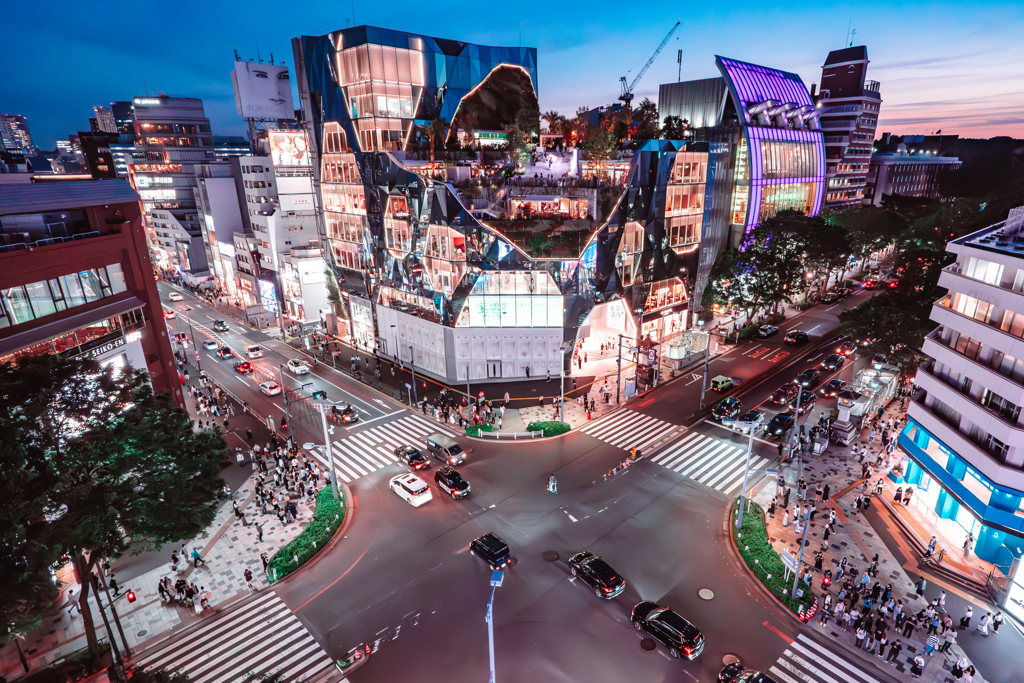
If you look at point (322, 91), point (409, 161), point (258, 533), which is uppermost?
point (322, 91)

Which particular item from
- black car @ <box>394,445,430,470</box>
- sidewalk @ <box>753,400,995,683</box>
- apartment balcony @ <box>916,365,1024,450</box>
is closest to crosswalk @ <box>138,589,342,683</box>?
black car @ <box>394,445,430,470</box>

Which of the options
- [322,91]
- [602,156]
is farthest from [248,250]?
[602,156]

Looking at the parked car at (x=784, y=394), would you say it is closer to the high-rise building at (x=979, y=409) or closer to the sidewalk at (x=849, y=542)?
the sidewalk at (x=849, y=542)

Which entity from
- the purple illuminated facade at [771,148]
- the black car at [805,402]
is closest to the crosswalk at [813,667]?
the black car at [805,402]

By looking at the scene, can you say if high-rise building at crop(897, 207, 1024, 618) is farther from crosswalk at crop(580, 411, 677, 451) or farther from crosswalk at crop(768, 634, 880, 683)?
crosswalk at crop(580, 411, 677, 451)

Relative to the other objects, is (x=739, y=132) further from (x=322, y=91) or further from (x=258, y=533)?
(x=258, y=533)

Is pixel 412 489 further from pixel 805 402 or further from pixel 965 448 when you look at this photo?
pixel 805 402
